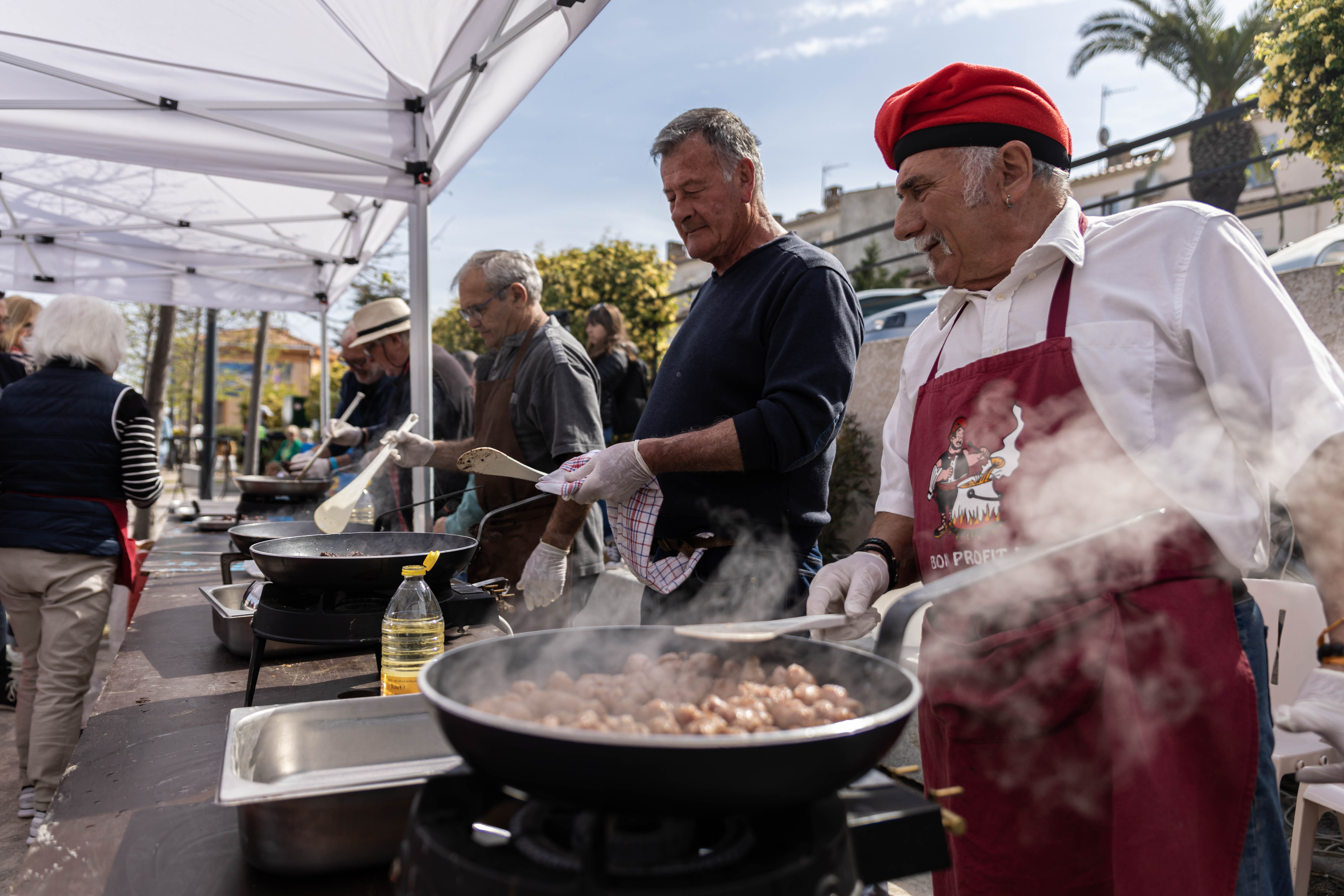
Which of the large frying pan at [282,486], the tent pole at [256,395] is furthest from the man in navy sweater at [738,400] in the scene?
the tent pole at [256,395]

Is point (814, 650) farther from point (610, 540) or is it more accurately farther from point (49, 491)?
point (610, 540)

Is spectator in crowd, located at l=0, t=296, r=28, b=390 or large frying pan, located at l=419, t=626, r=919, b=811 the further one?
spectator in crowd, located at l=0, t=296, r=28, b=390

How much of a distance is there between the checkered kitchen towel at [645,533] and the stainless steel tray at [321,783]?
0.88 metres

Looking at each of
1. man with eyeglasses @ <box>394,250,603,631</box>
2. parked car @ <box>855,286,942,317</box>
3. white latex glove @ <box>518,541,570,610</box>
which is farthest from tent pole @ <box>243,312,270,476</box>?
white latex glove @ <box>518,541,570,610</box>

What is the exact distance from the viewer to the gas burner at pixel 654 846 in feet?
2.34

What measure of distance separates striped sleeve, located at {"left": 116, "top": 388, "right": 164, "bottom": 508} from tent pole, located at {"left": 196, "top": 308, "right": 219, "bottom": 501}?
26.6 ft

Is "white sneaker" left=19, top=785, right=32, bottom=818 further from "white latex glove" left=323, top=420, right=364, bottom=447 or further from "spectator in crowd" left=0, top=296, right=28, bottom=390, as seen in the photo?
"spectator in crowd" left=0, top=296, right=28, bottom=390

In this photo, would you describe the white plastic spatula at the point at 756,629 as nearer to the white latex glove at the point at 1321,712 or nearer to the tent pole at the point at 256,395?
the white latex glove at the point at 1321,712

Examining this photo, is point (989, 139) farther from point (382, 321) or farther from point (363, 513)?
point (382, 321)

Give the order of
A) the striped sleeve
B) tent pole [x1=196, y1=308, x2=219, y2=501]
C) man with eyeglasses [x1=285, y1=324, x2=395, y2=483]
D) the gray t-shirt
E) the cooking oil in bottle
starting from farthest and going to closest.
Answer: tent pole [x1=196, y1=308, x2=219, y2=501]
man with eyeglasses [x1=285, y1=324, x2=395, y2=483]
the cooking oil in bottle
the striped sleeve
the gray t-shirt

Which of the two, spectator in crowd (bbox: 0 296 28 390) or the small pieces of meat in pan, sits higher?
spectator in crowd (bbox: 0 296 28 390)

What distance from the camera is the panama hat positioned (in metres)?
4.96

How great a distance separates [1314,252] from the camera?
5223 millimetres

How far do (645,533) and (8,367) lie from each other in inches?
194
